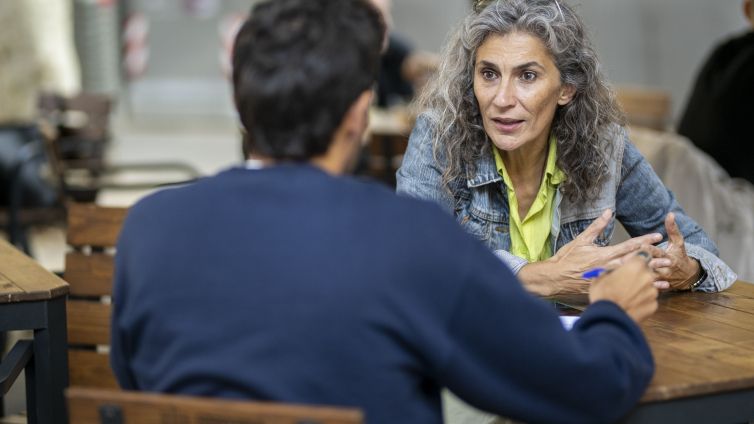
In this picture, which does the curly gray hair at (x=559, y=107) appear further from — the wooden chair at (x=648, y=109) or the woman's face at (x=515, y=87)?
the wooden chair at (x=648, y=109)

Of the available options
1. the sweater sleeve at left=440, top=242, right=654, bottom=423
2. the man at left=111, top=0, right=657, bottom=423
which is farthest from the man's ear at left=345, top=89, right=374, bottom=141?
the sweater sleeve at left=440, top=242, right=654, bottom=423

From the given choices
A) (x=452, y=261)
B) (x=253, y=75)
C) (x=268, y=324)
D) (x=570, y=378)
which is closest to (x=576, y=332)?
(x=570, y=378)

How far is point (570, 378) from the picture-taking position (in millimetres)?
1608

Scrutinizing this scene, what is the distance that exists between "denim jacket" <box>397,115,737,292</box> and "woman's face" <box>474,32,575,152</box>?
90 mm

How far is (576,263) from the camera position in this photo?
233cm

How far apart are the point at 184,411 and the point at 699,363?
3.10ft

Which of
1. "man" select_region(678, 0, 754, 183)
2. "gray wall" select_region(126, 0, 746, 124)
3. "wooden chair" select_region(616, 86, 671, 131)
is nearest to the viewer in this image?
"man" select_region(678, 0, 754, 183)

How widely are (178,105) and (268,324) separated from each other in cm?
1315

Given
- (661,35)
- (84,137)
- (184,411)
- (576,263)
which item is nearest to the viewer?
(184,411)

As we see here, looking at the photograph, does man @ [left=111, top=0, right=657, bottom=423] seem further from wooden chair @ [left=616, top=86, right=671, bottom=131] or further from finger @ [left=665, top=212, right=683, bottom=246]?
wooden chair @ [left=616, top=86, right=671, bottom=131]

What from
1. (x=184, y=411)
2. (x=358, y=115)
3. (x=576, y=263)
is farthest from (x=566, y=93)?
(x=184, y=411)

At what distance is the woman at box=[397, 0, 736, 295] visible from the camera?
2592 millimetres

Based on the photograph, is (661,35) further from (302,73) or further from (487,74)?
(302,73)

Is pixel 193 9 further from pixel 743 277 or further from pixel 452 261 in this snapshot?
pixel 452 261
